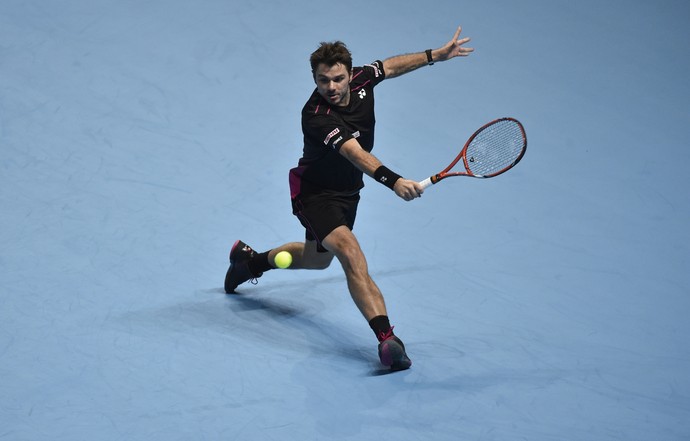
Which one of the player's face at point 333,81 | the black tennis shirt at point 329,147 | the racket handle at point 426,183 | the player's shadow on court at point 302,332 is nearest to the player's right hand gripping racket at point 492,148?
the racket handle at point 426,183

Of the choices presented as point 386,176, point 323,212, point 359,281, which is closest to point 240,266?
point 323,212

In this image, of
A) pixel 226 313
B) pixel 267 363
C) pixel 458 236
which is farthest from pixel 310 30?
pixel 267 363

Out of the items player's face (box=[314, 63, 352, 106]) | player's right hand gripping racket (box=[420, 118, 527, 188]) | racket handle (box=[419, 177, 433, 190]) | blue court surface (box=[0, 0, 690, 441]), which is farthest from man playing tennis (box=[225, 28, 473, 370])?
player's right hand gripping racket (box=[420, 118, 527, 188])

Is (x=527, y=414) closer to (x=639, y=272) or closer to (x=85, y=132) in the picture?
(x=639, y=272)

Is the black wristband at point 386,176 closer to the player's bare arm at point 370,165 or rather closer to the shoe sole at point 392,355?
the player's bare arm at point 370,165

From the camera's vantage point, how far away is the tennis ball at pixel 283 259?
18.0ft

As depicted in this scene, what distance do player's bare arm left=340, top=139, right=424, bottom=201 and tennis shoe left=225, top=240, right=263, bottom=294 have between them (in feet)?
3.58

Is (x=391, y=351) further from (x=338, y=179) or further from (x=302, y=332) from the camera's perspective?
(x=338, y=179)

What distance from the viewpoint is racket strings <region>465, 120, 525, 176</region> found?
4.93m

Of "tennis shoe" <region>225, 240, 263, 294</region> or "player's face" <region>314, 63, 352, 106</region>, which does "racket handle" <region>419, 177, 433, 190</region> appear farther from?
"tennis shoe" <region>225, 240, 263, 294</region>

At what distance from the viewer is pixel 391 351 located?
472 cm

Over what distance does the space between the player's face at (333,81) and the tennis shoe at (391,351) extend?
1.31m

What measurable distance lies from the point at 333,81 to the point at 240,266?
1.32 meters

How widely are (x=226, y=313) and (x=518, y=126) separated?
6.54 feet
